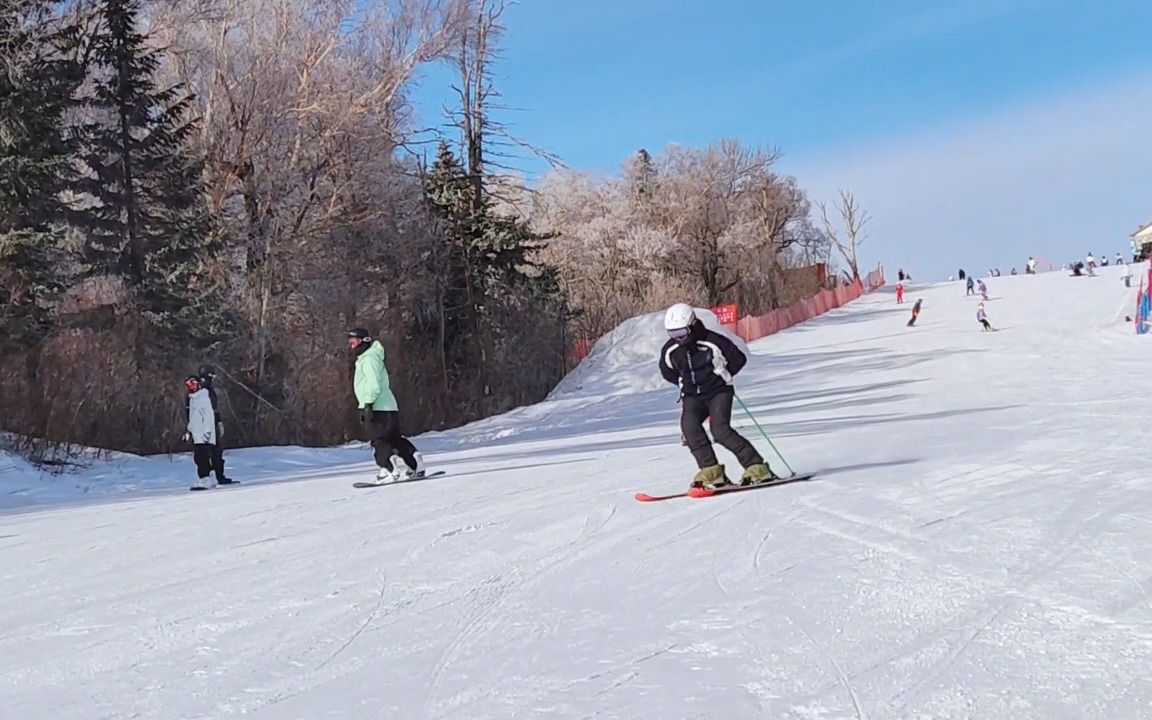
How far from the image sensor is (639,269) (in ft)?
202

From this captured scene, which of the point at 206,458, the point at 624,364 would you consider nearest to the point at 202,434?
the point at 206,458

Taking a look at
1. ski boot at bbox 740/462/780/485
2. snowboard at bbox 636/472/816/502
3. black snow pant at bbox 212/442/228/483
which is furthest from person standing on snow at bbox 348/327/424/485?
ski boot at bbox 740/462/780/485

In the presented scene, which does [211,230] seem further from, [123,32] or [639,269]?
[639,269]

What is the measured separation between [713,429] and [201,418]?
8143mm

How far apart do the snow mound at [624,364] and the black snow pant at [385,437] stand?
63.3 feet

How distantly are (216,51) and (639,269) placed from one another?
36998 mm

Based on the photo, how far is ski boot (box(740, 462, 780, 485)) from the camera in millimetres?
8578

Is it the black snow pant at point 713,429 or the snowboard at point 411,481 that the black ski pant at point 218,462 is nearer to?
the snowboard at point 411,481

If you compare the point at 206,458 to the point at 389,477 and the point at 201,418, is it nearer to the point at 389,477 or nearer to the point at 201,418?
the point at 201,418

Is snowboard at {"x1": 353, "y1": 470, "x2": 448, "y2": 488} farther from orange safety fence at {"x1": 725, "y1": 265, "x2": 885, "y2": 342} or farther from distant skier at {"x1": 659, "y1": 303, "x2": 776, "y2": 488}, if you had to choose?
orange safety fence at {"x1": 725, "y1": 265, "x2": 885, "y2": 342}

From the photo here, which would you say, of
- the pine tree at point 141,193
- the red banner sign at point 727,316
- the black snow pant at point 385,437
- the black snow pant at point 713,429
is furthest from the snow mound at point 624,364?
the black snow pant at point 713,429

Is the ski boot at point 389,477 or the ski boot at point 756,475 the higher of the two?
the ski boot at point 756,475

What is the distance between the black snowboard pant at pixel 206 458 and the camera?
13.6m

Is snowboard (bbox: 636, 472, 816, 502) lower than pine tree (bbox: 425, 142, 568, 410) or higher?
lower
